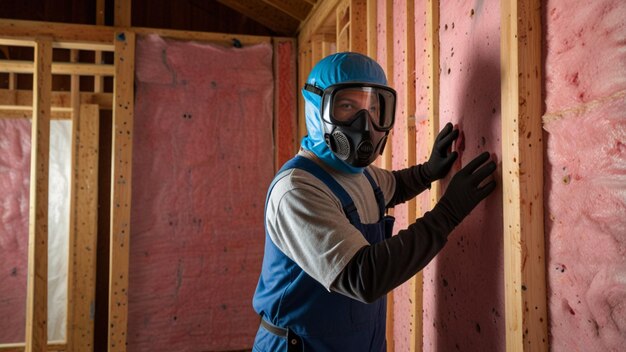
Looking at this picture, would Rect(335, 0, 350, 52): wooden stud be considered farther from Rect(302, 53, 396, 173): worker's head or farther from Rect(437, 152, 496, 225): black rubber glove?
Rect(437, 152, 496, 225): black rubber glove

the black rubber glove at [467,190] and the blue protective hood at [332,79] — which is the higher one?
the blue protective hood at [332,79]

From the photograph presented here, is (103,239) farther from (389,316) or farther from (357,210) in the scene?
(357,210)

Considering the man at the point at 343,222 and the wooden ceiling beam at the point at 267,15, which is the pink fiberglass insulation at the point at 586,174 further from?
the wooden ceiling beam at the point at 267,15

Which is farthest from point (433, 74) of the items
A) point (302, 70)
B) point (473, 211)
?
point (302, 70)

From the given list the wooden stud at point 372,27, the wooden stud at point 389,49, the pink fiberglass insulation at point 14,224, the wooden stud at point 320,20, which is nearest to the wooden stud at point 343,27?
the wooden stud at point 320,20

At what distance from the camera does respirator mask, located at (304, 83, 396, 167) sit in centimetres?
139

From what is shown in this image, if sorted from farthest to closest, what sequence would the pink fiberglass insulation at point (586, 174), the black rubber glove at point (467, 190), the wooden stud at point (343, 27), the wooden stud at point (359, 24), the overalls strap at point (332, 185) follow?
the wooden stud at point (343, 27) < the wooden stud at point (359, 24) < the overalls strap at point (332, 185) < the black rubber glove at point (467, 190) < the pink fiberglass insulation at point (586, 174)

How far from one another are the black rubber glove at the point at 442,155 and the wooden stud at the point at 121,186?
2.51m

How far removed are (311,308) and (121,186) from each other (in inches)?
95.0

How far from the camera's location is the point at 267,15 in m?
4.23

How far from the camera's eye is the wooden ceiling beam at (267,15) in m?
4.07

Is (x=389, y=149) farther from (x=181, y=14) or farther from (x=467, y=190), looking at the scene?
(x=181, y=14)

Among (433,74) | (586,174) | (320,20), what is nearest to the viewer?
(586,174)

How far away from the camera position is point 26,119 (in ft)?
14.1
